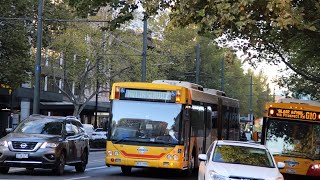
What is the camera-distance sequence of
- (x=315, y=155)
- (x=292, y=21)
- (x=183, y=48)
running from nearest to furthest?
(x=292, y=21) → (x=315, y=155) → (x=183, y=48)

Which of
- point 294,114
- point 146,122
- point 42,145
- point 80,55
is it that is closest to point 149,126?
point 146,122

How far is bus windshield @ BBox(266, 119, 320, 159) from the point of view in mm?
20766

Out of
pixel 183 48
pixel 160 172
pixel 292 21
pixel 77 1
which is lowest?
pixel 160 172

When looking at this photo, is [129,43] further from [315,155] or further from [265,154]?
[265,154]

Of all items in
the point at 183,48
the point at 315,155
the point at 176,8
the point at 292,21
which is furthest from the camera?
the point at 183,48

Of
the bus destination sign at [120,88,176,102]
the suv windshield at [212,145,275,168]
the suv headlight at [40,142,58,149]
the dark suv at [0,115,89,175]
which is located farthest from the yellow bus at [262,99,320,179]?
the suv headlight at [40,142,58,149]

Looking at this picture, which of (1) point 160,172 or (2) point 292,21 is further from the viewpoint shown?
(1) point 160,172

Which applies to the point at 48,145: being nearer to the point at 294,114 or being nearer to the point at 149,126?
the point at 149,126

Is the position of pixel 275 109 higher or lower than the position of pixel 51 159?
higher

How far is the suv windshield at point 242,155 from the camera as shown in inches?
560

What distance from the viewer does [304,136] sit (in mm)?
20906

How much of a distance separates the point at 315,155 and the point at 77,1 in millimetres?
9172

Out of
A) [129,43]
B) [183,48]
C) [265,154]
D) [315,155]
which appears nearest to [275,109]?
[315,155]

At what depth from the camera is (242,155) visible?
1455 centimetres
